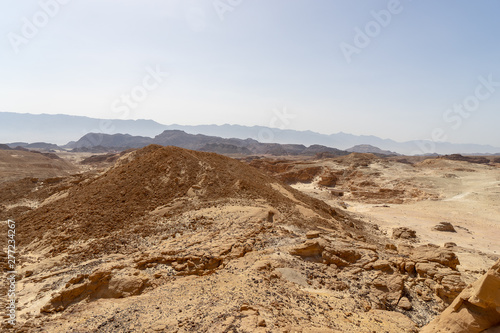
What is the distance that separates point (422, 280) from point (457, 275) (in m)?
0.80

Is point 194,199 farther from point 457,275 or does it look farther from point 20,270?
point 457,275

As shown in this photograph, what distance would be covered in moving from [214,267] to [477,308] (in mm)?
5433

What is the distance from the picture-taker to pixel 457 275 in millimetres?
6582

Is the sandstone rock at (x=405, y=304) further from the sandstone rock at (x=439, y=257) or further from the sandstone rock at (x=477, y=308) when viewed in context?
the sandstone rock at (x=477, y=308)

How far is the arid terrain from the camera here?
15.9ft

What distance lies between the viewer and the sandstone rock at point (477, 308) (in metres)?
3.65

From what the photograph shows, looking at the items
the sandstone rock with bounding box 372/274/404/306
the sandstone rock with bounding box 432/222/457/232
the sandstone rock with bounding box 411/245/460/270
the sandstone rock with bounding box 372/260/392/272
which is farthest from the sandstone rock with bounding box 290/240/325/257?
the sandstone rock with bounding box 432/222/457/232

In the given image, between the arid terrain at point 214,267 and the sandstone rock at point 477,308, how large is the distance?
0.01 meters

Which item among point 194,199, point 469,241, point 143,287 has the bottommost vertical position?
point 469,241

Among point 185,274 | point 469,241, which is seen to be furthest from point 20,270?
point 469,241

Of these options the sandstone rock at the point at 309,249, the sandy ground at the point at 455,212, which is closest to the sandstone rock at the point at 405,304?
the sandstone rock at the point at 309,249

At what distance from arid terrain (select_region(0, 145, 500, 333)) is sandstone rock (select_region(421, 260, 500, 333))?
0.01 meters

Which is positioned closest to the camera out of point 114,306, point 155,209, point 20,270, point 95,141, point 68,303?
point 114,306

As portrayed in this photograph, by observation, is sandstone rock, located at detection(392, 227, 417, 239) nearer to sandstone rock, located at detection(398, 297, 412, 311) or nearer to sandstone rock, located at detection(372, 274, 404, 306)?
sandstone rock, located at detection(372, 274, 404, 306)
